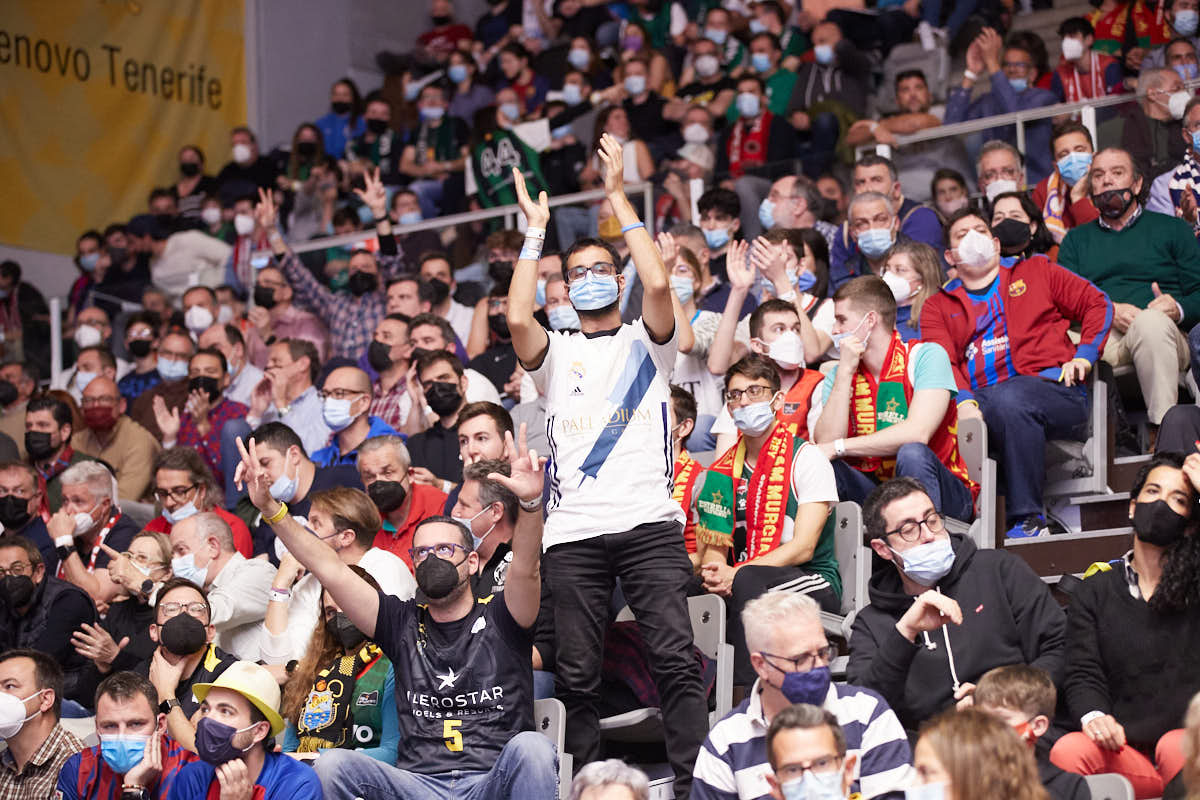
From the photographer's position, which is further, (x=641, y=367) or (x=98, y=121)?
(x=98, y=121)

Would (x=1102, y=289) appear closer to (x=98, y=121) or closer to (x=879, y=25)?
(x=879, y=25)

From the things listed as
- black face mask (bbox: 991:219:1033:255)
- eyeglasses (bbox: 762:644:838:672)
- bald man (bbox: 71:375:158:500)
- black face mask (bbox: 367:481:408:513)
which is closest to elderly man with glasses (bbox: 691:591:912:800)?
eyeglasses (bbox: 762:644:838:672)

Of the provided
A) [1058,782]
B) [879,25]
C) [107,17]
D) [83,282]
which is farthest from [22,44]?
[1058,782]

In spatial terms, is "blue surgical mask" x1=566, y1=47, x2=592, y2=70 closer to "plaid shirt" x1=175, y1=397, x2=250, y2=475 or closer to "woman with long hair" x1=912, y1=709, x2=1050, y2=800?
"plaid shirt" x1=175, y1=397, x2=250, y2=475

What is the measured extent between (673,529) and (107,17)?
1056cm

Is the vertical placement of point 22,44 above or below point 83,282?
above

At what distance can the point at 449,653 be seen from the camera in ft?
15.6

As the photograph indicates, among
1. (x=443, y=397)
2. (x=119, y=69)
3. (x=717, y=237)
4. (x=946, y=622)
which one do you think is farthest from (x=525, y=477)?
(x=119, y=69)

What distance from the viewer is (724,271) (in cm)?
795

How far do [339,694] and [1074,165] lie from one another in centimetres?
432

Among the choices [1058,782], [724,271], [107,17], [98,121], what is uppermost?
[107,17]

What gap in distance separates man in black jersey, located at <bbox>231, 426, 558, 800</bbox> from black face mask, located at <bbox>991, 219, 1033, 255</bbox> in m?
2.76

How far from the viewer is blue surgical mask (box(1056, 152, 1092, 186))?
7.30m

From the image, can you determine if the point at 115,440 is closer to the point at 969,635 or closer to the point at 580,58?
the point at 580,58
